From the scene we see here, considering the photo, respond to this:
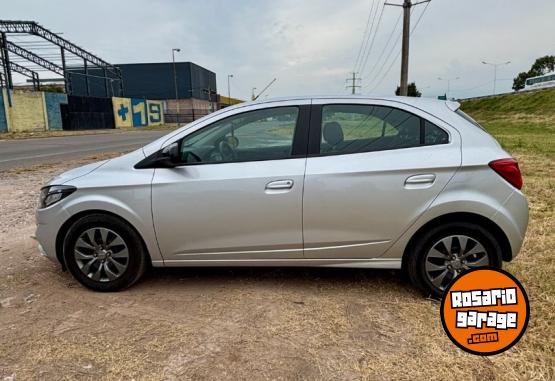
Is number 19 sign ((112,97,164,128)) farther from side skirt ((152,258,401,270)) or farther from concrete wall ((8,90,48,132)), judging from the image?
side skirt ((152,258,401,270))

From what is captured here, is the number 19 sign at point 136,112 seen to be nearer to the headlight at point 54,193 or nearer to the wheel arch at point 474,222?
the headlight at point 54,193

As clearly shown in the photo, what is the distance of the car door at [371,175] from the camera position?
303 centimetres

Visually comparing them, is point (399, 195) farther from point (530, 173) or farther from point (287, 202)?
point (530, 173)

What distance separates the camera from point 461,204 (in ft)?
9.82

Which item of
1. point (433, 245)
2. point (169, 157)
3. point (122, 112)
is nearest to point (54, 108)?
point (122, 112)

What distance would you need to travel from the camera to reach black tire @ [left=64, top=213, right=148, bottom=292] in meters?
3.33

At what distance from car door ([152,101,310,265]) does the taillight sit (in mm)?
1443

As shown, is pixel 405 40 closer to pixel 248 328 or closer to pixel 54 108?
pixel 248 328

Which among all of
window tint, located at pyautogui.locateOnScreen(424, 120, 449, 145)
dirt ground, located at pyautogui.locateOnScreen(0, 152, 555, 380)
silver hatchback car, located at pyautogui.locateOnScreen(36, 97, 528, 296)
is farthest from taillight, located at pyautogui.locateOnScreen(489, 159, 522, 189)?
dirt ground, located at pyautogui.locateOnScreen(0, 152, 555, 380)

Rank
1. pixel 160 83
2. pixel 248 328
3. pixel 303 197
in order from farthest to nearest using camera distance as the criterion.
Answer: pixel 160 83 < pixel 303 197 < pixel 248 328

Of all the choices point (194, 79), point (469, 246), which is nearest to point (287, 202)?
point (469, 246)

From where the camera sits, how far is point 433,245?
310cm

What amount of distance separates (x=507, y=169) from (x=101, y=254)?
3.33 metres

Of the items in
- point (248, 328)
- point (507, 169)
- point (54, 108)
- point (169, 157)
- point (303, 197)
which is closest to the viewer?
point (248, 328)
